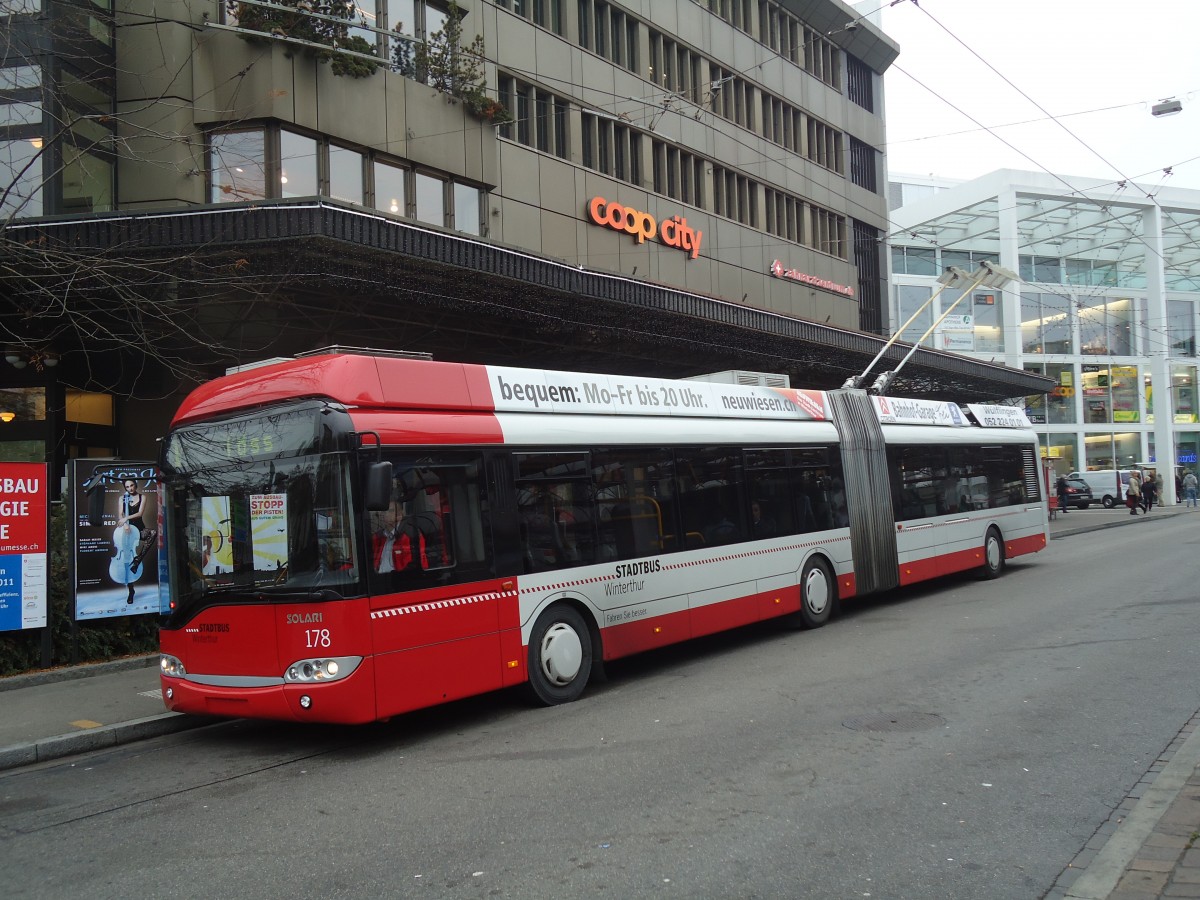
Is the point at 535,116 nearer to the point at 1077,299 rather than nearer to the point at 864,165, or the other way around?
the point at 864,165

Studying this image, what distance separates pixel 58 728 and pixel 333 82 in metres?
12.8

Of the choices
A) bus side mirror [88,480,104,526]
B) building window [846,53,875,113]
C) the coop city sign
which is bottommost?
bus side mirror [88,480,104,526]

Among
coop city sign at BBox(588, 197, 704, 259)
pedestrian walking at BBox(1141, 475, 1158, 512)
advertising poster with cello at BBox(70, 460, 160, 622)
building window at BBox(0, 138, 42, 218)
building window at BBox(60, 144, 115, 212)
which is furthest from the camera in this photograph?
pedestrian walking at BBox(1141, 475, 1158, 512)

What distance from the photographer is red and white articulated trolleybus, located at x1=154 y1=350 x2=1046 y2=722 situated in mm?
7070

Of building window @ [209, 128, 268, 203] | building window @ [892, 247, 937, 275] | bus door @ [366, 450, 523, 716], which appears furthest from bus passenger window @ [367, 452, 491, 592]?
building window @ [892, 247, 937, 275]

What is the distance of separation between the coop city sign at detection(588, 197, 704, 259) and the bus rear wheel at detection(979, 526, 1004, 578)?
12.8 meters

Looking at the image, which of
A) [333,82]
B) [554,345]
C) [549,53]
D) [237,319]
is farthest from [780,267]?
[237,319]

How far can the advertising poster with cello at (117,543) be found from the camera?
35.0 ft

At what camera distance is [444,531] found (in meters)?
7.77

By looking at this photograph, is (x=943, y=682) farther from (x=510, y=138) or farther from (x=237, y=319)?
(x=510, y=138)

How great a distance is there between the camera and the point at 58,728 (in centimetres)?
820

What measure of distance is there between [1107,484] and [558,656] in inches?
1918

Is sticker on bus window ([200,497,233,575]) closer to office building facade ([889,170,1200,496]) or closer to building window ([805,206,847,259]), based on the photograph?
building window ([805,206,847,259])

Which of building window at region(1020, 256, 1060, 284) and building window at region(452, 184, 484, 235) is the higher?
building window at region(1020, 256, 1060, 284)
